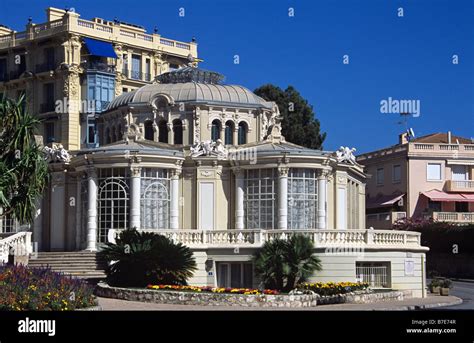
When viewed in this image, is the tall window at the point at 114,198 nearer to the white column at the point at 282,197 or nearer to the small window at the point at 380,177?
the white column at the point at 282,197

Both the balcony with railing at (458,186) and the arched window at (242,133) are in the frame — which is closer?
A: the arched window at (242,133)

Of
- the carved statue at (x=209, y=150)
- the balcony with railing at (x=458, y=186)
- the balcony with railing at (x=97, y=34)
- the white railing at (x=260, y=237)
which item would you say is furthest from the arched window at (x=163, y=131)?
the balcony with railing at (x=458, y=186)

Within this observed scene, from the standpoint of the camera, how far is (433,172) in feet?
214

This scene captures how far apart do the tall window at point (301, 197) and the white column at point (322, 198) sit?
A: 0.58ft

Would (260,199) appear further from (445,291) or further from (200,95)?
(445,291)

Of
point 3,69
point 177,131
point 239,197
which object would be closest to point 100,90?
point 3,69

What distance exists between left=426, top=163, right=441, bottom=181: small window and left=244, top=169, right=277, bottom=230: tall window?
86.8 feet

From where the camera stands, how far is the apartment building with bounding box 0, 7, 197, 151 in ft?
215

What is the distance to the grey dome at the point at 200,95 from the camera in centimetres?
4691

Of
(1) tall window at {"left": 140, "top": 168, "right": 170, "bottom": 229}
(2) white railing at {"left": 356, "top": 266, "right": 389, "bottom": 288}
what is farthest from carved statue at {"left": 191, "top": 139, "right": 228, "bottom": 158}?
(2) white railing at {"left": 356, "top": 266, "right": 389, "bottom": 288}

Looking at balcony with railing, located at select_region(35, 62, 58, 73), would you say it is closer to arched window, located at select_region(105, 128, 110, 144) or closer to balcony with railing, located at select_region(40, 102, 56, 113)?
balcony with railing, located at select_region(40, 102, 56, 113)

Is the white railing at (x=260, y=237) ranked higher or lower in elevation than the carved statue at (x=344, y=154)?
lower

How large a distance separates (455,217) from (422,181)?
131 inches

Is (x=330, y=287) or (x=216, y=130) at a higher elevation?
(x=216, y=130)
